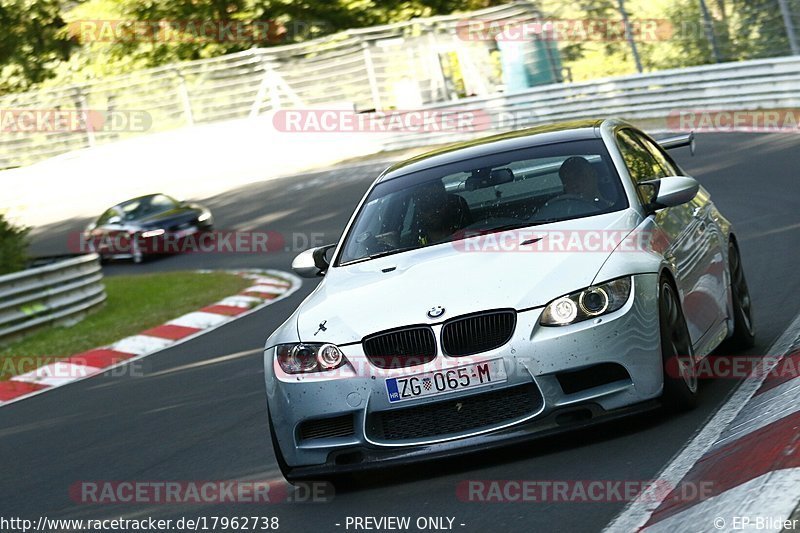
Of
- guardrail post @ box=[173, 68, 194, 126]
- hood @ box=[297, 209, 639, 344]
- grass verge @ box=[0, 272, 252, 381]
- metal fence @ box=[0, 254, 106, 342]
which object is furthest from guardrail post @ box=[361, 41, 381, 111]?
hood @ box=[297, 209, 639, 344]

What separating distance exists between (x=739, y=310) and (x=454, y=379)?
2.51 m

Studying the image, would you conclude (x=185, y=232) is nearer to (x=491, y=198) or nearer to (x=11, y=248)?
(x=11, y=248)

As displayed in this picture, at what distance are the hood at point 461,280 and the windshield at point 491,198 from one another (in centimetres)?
19

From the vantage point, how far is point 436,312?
19.8 feet

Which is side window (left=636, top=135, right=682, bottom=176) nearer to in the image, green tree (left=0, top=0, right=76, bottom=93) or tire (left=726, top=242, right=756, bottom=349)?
tire (left=726, top=242, right=756, bottom=349)

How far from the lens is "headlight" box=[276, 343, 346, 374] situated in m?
6.15

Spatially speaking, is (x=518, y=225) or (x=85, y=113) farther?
(x=85, y=113)

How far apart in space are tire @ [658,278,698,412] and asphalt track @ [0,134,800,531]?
10 centimetres

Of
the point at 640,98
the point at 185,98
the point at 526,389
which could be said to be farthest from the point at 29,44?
the point at 526,389

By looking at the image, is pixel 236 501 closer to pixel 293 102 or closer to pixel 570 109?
pixel 570 109

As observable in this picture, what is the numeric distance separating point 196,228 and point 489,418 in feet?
64.4

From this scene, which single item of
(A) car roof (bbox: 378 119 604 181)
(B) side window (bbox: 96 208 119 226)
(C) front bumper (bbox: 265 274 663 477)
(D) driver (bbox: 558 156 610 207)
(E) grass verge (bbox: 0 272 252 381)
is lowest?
(B) side window (bbox: 96 208 119 226)

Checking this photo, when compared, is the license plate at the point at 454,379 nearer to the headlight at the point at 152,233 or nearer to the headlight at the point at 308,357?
the headlight at the point at 308,357

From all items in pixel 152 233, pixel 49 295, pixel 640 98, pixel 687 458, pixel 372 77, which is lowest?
pixel 640 98
